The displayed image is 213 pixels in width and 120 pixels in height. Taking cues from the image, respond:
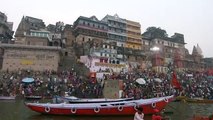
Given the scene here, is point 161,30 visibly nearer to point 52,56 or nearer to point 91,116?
point 52,56

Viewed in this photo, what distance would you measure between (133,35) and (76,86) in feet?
130

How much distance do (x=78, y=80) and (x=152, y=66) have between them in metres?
33.7

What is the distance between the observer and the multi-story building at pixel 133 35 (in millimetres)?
77188

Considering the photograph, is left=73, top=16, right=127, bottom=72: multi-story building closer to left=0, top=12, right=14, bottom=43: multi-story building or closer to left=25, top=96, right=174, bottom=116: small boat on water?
left=0, top=12, right=14, bottom=43: multi-story building

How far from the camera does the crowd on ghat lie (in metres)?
40.4

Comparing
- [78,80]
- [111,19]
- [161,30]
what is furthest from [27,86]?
[161,30]

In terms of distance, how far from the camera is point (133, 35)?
7838 cm

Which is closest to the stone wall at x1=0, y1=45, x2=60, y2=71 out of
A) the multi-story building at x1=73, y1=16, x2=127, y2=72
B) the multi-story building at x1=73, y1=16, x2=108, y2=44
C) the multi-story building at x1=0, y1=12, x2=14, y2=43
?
the multi-story building at x1=73, y1=16, x2=127, y2=72

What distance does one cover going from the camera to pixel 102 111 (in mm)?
24984

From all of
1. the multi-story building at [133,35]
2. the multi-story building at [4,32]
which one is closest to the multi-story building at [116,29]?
the multi-story building at [133,35]

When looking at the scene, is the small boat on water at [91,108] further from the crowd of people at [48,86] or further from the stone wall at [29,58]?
the stone wall at [29,58]

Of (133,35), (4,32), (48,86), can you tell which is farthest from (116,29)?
(48,86)

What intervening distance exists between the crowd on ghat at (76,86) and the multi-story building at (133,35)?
25074 mm

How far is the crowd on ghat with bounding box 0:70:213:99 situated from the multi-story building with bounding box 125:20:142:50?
987 inches
